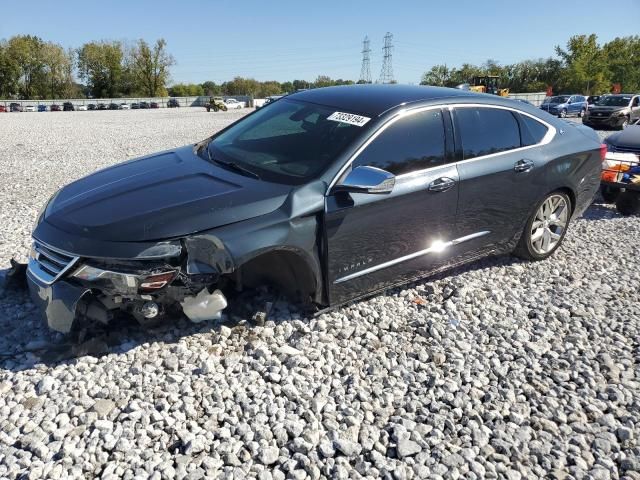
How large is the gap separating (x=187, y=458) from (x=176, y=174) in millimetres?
1945

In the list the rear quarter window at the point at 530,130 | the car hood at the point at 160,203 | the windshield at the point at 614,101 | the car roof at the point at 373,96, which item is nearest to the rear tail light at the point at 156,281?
the car hood at the point at 160,203

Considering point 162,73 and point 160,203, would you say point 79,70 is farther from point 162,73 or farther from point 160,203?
point 160,203

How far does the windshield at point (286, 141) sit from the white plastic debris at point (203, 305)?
2.85 ft

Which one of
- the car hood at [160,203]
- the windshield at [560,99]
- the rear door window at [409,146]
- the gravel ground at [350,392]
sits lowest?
the gravel ground at [350,392]

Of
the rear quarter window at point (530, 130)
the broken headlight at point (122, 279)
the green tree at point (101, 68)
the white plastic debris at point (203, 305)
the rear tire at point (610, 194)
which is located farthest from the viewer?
the green tree at point (101, 68)

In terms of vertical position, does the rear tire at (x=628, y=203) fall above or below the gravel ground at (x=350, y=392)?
above

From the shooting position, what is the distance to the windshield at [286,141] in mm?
3510

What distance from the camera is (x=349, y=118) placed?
379cm

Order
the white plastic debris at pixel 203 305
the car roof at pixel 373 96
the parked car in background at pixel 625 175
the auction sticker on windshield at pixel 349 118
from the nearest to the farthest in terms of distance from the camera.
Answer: the white plastic debris at pixel 203 305, the auction sticker on windshield at pixel 349 118, the car roof at pixel 373 96, the parked car in background at pixel 625 175

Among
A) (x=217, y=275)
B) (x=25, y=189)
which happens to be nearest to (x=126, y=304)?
(x=217, y=275)

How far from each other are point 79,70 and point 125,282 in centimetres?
9547

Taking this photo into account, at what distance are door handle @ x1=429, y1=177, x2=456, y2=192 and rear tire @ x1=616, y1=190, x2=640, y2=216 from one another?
167 inches

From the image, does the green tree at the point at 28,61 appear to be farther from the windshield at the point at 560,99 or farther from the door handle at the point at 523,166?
the door handle at the point at 523,166

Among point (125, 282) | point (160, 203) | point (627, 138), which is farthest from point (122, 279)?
point (627, 138)
